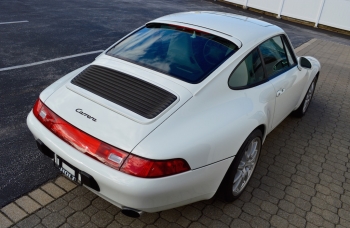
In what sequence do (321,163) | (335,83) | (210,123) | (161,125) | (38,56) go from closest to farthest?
(161,125) < (210,123) < (321,163) < (38,56) < (335,83)

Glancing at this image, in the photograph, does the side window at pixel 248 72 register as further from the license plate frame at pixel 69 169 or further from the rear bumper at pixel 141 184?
the license plate frame at pixel 69 169

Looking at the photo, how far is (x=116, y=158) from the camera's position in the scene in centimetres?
225

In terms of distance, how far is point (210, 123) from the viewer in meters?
2.57

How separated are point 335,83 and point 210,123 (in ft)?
19.9

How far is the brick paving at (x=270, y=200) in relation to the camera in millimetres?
2768

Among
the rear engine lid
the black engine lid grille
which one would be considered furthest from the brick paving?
the black engine lid grille

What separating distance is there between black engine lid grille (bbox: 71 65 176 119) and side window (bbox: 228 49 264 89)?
27.6 inches

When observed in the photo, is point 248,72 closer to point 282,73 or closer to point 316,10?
point 282,73

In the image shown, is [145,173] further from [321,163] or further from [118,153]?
[321,163]

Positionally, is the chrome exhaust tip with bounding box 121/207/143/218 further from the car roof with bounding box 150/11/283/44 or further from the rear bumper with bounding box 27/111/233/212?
the car roof with bounding box 150/11/283/44

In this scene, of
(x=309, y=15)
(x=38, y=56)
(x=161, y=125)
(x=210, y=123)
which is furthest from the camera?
(x=309, y=15)

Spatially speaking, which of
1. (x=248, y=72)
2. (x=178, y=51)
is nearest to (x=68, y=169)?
(x=178, y=51)

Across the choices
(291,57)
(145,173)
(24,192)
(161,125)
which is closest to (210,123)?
(161,125)

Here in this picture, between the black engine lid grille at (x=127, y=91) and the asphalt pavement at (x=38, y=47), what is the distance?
1.08 metres
